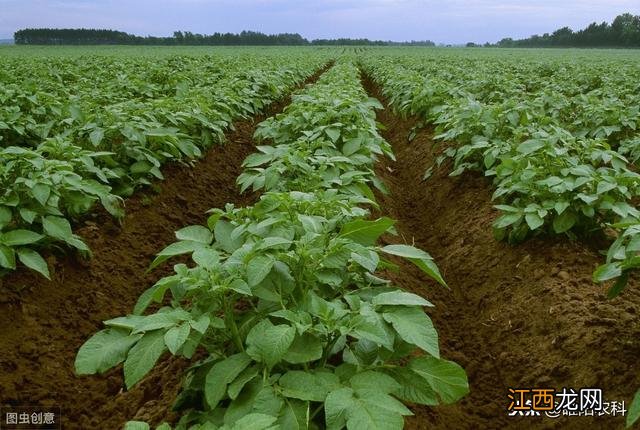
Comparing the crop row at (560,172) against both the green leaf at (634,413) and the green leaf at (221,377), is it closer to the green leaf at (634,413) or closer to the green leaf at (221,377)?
the green leaf at (634,413)

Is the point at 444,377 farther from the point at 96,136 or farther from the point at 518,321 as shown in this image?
the point at 96,136

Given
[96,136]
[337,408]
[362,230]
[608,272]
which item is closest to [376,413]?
[337,408]

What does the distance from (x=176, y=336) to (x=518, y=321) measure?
1.99 meters

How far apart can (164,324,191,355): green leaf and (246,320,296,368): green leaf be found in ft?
0.61

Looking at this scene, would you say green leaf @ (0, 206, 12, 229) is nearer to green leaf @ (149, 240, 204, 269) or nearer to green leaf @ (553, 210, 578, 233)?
green leaf @ (149, 240, 204, 269)

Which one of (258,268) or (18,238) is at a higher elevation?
(258,268)

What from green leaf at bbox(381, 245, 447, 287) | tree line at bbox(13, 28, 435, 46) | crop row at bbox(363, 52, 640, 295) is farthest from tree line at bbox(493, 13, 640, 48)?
Result: green leaf at bbox(381, 245, 447, 287)

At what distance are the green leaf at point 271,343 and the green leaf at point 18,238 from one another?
1.64m

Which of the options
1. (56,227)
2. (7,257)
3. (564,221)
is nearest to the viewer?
(7,257)

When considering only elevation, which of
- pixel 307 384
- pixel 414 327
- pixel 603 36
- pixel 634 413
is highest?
pixel 603 36

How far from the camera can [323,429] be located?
1.55 metres

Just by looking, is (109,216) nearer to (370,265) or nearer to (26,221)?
(26,221)

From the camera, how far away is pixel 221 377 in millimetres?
1540

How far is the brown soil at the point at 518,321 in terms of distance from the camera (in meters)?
2.22
